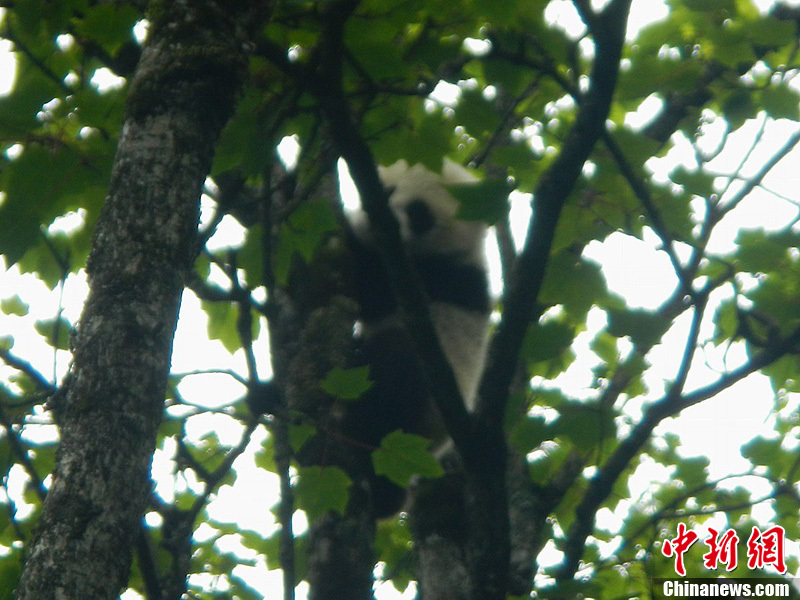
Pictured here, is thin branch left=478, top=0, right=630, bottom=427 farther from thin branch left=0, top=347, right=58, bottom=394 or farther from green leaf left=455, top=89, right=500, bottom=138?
thin branch left=0, top=347, right=58, bottom=394

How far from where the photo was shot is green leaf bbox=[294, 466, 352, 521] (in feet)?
10.3

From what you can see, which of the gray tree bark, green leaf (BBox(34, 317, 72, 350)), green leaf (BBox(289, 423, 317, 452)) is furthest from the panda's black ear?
the gray tree bark

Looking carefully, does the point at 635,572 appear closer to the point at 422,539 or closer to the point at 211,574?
the point at 422,539

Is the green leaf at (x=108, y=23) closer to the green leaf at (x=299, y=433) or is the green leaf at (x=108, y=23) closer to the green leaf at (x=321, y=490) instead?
the green leaf at (x=299, y=433)

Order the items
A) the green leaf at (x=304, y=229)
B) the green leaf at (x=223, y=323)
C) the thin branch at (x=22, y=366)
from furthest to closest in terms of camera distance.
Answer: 1. the green leaf at (x=223, y=323)
2. the green leaf at (x=304, y=229)
3. the thin branch at (x=22, y=366)

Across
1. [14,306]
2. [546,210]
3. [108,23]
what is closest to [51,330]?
[14,306]

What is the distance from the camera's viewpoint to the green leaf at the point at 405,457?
3086 mm

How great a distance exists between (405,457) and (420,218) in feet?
8.51

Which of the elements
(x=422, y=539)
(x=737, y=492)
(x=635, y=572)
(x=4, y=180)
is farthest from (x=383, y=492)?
(x=4, y=180)

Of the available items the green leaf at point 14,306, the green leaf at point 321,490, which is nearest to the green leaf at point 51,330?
the green leaf at point 14,306

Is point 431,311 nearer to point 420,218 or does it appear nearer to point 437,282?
point 437,282

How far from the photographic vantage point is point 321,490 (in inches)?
125

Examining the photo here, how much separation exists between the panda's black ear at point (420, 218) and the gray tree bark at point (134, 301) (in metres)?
2.98

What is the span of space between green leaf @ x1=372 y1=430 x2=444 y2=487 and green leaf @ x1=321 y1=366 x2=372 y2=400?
0.69 ft
